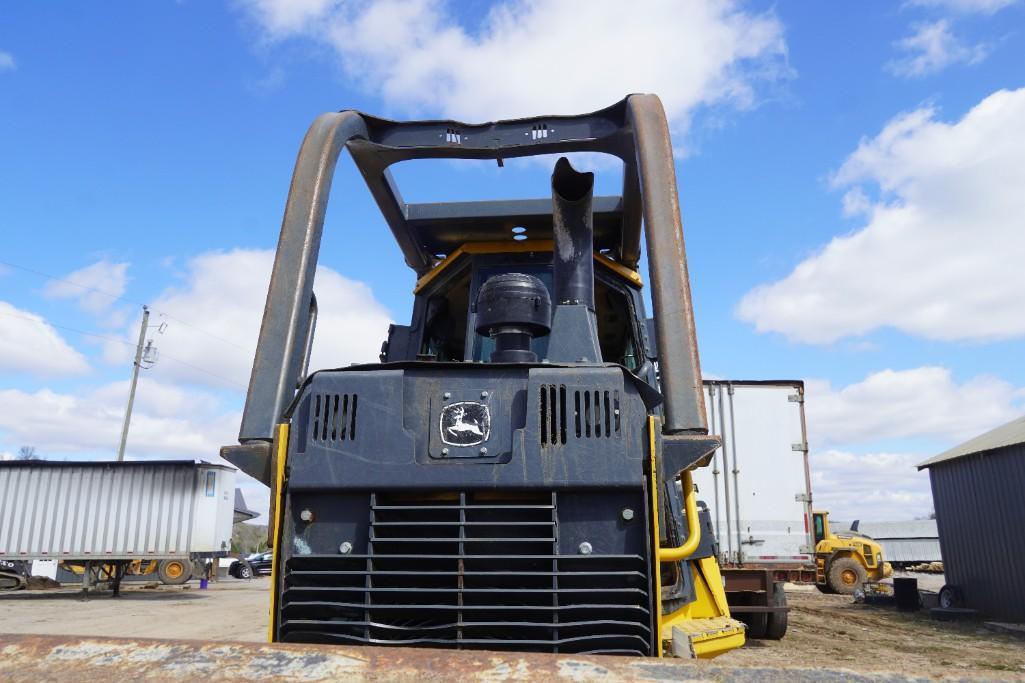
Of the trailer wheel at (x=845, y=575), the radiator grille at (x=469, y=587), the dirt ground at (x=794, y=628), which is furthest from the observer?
the trailer wheel at (x=845, y=575)

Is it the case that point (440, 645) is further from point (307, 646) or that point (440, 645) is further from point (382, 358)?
point (382, 358)

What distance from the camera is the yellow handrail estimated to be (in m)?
2.93

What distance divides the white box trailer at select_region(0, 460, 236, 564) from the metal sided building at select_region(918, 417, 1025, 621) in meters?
16.7

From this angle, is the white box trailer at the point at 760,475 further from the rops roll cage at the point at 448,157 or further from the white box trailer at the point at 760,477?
the rops roll cage at the point at 448,157

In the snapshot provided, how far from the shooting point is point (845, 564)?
A: 780 inches

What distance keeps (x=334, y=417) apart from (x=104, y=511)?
17021 millimetres

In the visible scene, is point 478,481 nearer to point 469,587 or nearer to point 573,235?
point 469,587

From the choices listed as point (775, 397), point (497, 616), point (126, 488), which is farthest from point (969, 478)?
point (126, 488)

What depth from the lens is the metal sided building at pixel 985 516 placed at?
45.3 ft

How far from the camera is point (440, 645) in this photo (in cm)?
276

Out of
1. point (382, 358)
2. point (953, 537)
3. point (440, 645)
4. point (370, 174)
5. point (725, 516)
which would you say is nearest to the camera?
point (440, 645)

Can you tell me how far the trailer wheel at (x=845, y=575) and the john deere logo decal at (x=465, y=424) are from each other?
1969 cm

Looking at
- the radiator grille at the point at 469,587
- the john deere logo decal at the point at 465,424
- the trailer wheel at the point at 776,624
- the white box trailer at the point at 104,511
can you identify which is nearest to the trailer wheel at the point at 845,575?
the trailer wheel at the point at 776,624

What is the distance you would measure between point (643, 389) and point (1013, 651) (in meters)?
9.80
